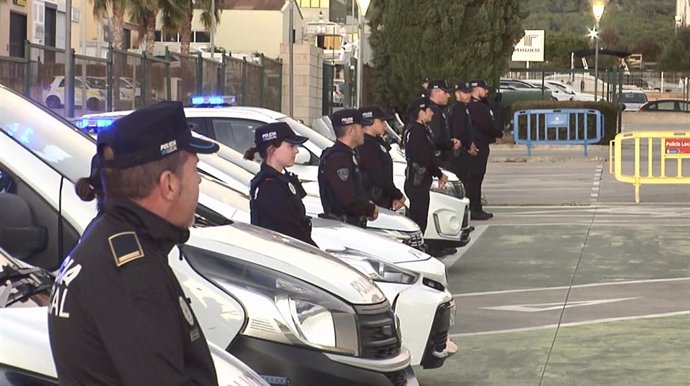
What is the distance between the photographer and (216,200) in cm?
760

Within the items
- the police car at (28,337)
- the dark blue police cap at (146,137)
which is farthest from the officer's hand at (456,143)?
the dark blue police cap at (146,137)

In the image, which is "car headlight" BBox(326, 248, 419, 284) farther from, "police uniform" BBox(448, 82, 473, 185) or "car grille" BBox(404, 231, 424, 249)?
"police uniform" BBox(448, 82, 473, 185)

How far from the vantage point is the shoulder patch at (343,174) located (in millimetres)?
9016

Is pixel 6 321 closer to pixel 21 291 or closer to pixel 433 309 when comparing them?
pixel 21 291

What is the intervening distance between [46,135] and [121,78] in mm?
11374

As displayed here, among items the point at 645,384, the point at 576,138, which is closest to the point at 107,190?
the point at 645,384

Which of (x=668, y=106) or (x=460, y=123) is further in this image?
(x=668, y=106)

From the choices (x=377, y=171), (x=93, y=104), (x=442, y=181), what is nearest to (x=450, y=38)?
(x=93, y=104)

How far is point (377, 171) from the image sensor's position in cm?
1087

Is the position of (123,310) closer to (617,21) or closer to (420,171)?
(420,171)

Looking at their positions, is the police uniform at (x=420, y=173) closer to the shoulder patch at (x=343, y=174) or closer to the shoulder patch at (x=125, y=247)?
the shoulder patch at (x=343, y=174)

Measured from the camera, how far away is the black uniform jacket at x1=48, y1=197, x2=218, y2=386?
2.76m

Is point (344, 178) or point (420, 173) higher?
point (344, 178)

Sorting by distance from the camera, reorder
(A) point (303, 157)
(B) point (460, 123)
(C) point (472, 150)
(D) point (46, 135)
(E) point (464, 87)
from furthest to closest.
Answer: (E) point (464, 87), (C) point (472, 150), (B) point (460, 123), (A) point (303, 157), (D) point (46, 135)
